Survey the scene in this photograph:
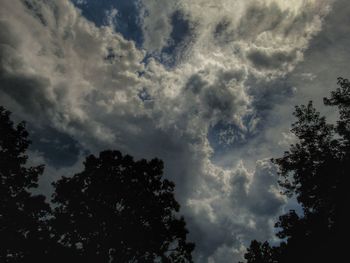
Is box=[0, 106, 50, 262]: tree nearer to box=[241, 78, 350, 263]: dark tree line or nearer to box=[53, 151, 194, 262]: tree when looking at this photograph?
box=[53, 151, 194, 262]: tree

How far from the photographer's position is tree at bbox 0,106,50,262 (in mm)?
24312

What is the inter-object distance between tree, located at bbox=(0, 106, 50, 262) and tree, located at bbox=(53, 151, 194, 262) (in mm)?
1618

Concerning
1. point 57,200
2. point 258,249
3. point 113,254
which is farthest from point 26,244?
point 258,249

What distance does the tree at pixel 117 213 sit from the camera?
26.1m

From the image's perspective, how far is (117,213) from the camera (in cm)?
2700

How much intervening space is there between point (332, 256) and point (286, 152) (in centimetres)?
1018

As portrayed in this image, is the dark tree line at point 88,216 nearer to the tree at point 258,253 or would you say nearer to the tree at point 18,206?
the tree at point 18,206

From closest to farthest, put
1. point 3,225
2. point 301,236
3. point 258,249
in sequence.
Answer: point 3,225 → point 301,236 → point 258,249

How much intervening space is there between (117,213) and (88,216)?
96.0 inches

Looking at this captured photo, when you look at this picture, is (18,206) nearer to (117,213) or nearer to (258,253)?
(117,213)

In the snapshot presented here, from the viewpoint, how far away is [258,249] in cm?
4659

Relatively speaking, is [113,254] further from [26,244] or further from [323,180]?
[323,180]

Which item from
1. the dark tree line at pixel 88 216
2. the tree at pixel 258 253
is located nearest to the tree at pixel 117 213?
the dark tree line at pixel 88 216

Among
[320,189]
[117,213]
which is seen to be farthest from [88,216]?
[320,189]
